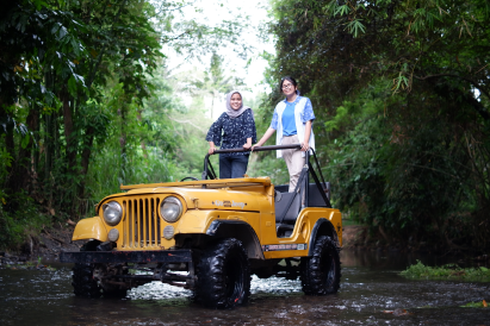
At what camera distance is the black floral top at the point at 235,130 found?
7.39m

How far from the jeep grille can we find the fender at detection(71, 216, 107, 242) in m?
0.25

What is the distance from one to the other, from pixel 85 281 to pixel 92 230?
1.84 feet

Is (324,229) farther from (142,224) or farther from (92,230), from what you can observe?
(92,230)

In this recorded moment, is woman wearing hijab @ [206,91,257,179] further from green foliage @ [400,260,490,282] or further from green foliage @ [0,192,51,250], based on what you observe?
green foliage @ [0,192,51,250]

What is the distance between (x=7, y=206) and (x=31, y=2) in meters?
6.89

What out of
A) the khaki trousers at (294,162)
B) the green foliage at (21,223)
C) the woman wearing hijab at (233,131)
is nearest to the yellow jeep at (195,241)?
the khaki trousers at (294,162)

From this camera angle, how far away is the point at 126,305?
5.48 m

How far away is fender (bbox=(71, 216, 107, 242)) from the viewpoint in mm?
5477

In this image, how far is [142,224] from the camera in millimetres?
5371

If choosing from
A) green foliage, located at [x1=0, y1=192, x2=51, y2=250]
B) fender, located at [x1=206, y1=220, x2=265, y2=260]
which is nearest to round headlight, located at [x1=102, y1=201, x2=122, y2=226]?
fender, located at [x1=206, y1=220, x2=265, y2=260]

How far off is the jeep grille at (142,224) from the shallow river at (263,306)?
23.9 inches

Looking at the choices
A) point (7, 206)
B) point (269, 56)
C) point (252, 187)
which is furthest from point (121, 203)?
point (269, 56)

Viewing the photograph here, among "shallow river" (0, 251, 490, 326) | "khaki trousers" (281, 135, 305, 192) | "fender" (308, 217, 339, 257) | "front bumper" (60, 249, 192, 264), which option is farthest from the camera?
"khaki trousers" (281, 135, 305, 192)

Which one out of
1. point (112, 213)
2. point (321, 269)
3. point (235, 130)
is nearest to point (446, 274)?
point (321, 269)
